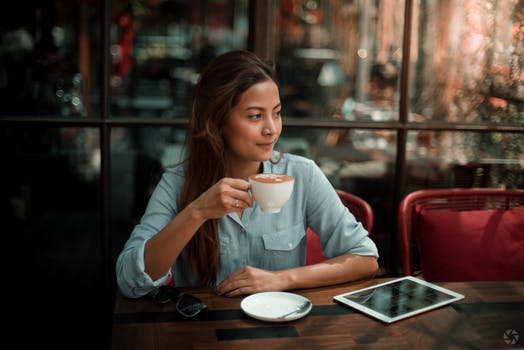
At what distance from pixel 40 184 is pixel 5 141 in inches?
10.8

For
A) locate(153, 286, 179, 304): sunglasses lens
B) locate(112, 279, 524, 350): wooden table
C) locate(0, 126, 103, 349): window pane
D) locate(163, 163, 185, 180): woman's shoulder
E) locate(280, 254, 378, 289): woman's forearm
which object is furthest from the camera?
locate(0, 126, 103, 349): window pane

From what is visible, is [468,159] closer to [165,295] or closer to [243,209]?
[243,209]

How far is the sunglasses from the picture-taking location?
4.95 feet

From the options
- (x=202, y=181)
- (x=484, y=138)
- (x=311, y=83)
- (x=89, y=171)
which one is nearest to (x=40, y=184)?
(x=89, y=171)

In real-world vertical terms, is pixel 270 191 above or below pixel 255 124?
below

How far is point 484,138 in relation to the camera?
9.27 feet

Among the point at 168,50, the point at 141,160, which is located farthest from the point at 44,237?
the point at 168,50

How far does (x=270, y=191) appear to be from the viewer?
1539 millimetres

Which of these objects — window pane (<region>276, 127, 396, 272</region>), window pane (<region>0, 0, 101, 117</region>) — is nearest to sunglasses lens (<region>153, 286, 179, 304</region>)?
window pane (<region>0, 0, 101, 117</region>)

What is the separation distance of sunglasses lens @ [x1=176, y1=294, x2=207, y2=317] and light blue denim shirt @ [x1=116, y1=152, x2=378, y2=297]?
0.30m

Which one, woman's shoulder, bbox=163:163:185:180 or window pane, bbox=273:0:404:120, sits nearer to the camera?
woman's shoulder, bbox=163:163:185:180

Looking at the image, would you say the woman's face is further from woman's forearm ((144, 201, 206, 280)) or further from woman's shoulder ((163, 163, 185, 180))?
woman's forearm ((144, 201, 206, 280))

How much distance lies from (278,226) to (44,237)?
1218mm

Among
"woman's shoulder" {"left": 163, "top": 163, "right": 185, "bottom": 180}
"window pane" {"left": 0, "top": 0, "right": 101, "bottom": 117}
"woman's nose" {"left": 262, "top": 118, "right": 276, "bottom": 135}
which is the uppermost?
"window pane" {"left": 0, "top": 0, "right": 101, "bottom": 117}
